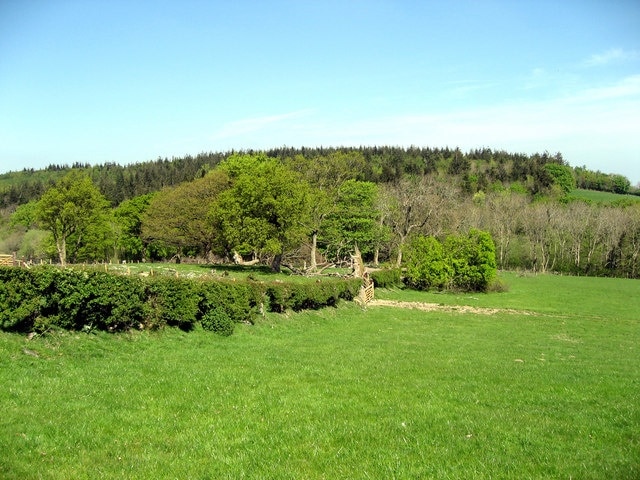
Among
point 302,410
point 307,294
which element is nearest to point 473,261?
point 307,294

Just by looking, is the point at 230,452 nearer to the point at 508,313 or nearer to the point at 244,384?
the point at 244,384

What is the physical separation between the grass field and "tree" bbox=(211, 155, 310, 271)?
29.5m

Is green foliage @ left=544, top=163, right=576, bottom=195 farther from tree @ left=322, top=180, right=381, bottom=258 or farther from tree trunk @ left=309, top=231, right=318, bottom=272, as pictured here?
tree trunk @ left=309, top=231, right=318, bottom=272

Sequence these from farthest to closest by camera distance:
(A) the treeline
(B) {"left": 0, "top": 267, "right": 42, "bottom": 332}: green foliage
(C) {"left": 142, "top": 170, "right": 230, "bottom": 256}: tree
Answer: (A) the treeline < (C) {"left": 142, "top": 170, "right": 230, "bottom": 256}: tree < (B) {"left": 0, "top": 267, "right": 42, "bottom": 332}: green foliage

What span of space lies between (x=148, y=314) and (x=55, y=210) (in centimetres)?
5021

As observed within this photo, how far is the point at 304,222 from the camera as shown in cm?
5416

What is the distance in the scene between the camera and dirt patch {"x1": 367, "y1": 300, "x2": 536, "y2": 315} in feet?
128

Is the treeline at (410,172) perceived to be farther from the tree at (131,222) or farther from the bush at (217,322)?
the bush at (217,322)

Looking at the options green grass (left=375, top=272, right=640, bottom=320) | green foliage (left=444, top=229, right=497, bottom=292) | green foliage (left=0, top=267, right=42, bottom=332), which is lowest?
green grass (left=375, top=272, right=640, bottom=320)

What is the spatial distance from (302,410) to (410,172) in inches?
5998

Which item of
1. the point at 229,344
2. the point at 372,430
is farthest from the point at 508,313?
the point at 372,430

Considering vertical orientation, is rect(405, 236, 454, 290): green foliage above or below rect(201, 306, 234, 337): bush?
below

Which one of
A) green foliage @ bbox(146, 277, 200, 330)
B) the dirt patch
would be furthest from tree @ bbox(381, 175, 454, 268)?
green foliage @ bbox(146, 277, 200, 330)

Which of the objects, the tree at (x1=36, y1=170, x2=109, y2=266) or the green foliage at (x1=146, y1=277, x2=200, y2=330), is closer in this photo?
the green foliage at (x1=146, y1=277, x2=200, y2=330)
